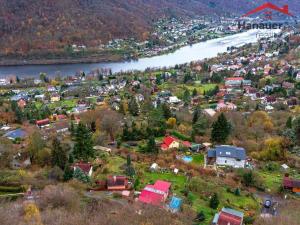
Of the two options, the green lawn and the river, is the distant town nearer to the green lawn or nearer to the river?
the green lawn

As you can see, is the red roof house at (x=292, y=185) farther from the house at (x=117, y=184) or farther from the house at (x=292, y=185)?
the house at (x=117, y=184)

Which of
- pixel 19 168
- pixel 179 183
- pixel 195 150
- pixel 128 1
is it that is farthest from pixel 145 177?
pixel 128 1

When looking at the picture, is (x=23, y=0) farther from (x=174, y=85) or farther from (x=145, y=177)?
(x=145, y=177)

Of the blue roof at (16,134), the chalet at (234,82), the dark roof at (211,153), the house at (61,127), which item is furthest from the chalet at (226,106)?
the blue roof at (16,134)

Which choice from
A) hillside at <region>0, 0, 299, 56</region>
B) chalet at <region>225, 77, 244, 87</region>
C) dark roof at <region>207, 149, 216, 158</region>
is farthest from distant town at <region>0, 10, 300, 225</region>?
hillside at <region>0, 0, 299, 56</region>

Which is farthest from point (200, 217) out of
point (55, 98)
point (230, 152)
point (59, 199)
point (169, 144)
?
point (55, 98)
